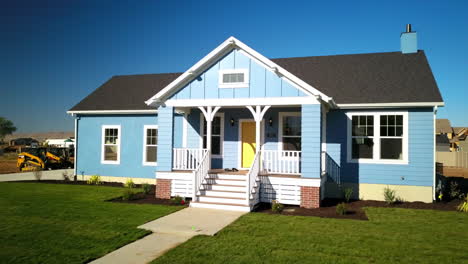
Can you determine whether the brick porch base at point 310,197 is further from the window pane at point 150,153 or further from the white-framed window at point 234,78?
the window pane at point 150,153

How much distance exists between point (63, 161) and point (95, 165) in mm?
10183

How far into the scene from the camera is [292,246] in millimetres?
6613

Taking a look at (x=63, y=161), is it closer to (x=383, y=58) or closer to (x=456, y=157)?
(x=383, y=58)

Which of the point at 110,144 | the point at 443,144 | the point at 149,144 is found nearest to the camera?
the point at 149,144

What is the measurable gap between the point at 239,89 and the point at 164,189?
4.43 meters

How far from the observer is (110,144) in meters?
16.2

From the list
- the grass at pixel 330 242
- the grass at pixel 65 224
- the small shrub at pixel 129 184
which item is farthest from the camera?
the small shrub at pixel 129 184

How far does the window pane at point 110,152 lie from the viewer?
637 inches

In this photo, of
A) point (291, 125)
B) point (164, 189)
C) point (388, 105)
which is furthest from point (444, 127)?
point (164, 189)

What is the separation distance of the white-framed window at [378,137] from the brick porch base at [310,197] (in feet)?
9.30

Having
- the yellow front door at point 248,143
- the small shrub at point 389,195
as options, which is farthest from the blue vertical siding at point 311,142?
the yellow front door at point 248,143

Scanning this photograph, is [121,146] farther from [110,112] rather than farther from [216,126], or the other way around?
[216,126]

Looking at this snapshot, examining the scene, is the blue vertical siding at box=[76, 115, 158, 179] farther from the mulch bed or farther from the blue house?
the mulch bed

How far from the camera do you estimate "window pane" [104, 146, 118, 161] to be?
16172 millimetres
